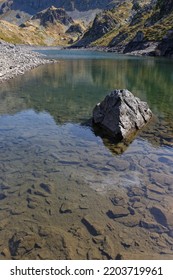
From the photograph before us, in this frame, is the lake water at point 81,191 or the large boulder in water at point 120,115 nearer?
the lake water at point 81,191

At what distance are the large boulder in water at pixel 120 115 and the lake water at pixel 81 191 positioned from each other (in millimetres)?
1153

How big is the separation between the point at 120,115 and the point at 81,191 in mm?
12052

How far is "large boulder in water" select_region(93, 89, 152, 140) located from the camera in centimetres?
2623

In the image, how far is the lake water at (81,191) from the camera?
1273cm

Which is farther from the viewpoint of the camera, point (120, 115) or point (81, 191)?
point (120, 115)

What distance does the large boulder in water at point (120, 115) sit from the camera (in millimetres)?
26233

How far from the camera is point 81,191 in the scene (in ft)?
55.3

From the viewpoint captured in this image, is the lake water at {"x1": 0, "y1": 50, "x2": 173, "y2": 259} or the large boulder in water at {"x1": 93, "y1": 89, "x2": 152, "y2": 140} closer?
the lake water at {"x1": 0, "y1": 50, "x2": 173, "y2": 259}

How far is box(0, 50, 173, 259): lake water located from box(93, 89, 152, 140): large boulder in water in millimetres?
1153

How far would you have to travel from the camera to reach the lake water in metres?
12.7

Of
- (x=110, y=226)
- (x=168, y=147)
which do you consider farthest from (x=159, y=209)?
(x=168, y=147)

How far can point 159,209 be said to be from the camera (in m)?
15.2

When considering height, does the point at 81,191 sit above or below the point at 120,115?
below
